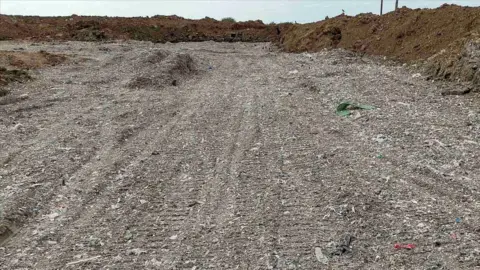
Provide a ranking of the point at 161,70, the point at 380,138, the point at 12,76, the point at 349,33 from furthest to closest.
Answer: the point at 349,33 < the point at 161,70 < the point at 12,76 < the point at 380,138

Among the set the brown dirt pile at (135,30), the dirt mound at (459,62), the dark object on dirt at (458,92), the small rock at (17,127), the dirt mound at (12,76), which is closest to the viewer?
the small rock at (17,127)

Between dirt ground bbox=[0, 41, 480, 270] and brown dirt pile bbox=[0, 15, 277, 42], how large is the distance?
66.6 feet

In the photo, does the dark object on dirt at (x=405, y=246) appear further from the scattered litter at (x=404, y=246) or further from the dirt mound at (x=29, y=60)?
the dirt mound at (x=29, y=60)

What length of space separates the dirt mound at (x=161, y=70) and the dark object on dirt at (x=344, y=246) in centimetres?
851

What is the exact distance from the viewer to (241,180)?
5422mm

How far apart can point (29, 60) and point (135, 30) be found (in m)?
17.6

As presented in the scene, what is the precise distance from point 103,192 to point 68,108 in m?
4.80

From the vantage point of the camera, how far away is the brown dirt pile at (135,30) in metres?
28.7

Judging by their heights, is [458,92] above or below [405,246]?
above

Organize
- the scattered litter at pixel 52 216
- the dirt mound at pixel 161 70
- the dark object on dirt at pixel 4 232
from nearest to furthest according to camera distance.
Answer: the dark object on dirt at pixel 4 232 < the scattered litter at pixel 52 216 < the dirt mound at pixel 161 70

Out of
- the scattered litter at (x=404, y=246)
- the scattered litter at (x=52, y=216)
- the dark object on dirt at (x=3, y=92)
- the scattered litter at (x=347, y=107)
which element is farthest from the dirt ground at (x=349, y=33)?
the dark object on dirt at (x=3, y=92)

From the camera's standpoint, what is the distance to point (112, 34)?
30.0 metres

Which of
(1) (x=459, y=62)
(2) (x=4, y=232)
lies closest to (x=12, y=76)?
(2) (x=4, y=232)

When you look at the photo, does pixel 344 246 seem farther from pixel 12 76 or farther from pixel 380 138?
pixel 12 76
